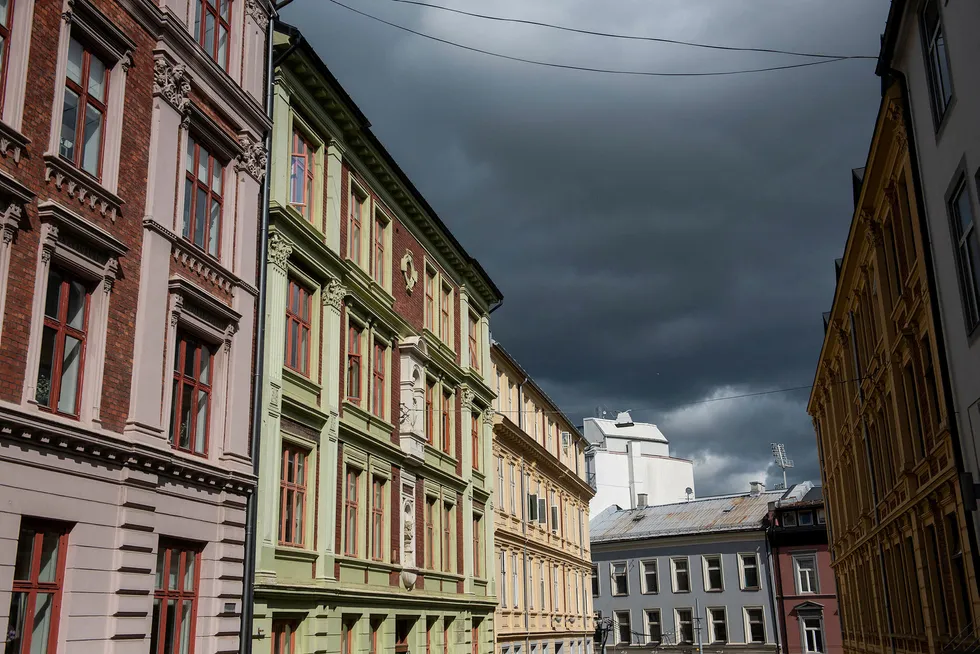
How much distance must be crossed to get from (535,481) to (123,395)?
31.0 metres

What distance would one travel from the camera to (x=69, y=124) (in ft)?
46.0

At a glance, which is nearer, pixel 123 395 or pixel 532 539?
pixel 123 395

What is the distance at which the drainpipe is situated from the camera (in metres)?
17.6

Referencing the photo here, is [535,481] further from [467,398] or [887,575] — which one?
[887,575]

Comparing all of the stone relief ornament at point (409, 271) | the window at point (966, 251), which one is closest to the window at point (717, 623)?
the stone relief ornament at point (409, 271)

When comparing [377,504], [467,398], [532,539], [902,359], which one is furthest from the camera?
[532,539]

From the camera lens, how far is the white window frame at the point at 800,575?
57125mm

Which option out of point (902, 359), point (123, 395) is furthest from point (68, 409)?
point (902, 359)

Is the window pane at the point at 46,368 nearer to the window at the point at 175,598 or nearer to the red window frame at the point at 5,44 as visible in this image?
the red window frame at the point at 5,44

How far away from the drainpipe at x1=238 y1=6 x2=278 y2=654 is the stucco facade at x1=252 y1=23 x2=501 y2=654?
1.63 feet

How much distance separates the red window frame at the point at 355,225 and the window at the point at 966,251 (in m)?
13.9

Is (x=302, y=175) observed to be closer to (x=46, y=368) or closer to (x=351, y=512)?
(x=351, y=512)

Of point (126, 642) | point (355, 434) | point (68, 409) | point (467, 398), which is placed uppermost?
point (467, 398)

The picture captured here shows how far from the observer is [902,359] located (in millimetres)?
21500
